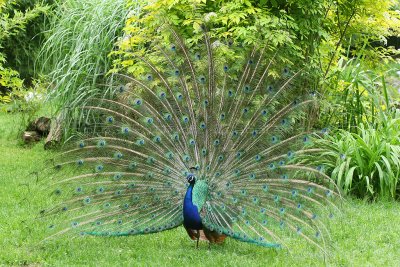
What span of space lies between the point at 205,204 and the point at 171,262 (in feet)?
1.76

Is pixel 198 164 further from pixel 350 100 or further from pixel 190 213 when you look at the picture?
pixel 350 100

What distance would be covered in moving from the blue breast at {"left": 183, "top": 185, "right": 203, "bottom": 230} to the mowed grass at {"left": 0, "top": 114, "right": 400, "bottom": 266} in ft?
0.93

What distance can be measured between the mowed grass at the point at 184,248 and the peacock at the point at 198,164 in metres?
0.17

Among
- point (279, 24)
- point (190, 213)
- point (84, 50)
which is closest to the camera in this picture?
point (190, 213)

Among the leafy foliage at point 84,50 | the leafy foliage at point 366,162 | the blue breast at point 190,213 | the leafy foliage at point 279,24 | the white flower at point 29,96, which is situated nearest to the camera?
the blue breast at point 190,213

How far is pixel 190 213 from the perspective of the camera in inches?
209

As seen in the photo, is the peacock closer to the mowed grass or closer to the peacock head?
the peacock head

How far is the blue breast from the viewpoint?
5.32 m

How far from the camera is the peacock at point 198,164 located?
5395mm

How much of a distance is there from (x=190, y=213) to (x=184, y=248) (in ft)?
1.70

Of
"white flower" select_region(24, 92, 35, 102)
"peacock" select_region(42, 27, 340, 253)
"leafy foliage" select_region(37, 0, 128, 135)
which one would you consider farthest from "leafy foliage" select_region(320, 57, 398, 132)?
"white flower" select_region(24, 92, 35, 102)

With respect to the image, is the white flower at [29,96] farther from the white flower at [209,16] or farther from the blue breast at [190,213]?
the blue breast at [190,213]

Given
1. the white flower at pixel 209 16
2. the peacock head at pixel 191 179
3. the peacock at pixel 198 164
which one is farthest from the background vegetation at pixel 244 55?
the peacock head at pixel 191 179

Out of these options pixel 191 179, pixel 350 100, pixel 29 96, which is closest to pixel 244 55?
pixel 191 179
